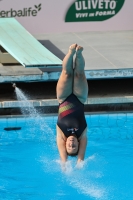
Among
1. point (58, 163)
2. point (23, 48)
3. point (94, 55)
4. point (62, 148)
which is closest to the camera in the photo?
point (62, 148)

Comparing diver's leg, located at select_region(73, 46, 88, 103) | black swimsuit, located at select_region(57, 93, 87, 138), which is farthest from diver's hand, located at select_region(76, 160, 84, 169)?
diver's leg, located at select_region(73, 46, 88, 103)

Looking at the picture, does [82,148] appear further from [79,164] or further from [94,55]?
[94,55]

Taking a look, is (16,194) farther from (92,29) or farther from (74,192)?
(92,29)

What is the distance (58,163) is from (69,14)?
537cm

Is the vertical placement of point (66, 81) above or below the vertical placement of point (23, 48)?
below

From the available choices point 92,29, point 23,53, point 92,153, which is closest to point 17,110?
point 23,53

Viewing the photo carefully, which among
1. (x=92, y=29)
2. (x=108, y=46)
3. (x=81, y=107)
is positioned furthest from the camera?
(x=92, y=29)

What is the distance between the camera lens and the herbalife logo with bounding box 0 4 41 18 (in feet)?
40.6

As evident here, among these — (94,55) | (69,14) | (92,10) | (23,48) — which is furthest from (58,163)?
(92,10)

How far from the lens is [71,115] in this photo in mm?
7578

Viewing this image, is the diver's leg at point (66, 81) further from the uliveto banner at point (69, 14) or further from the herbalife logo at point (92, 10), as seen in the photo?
the herbalife logo at point (92, 10)

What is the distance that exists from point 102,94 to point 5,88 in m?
1.99

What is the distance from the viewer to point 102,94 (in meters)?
10.1

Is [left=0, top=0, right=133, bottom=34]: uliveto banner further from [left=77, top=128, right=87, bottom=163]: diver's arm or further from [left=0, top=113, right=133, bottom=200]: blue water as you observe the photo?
[left=77, top=128, right=87, bottom=163]: diver's arm
